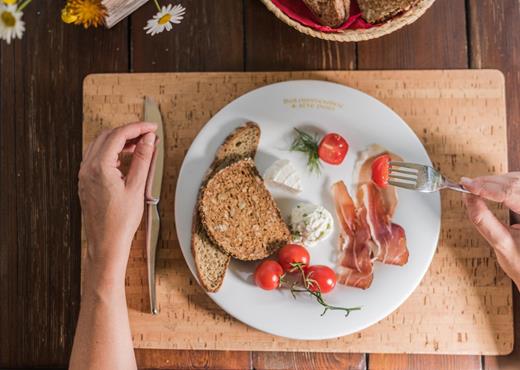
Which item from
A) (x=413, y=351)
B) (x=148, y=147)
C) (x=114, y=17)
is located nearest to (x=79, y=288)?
(x=148, y=147)

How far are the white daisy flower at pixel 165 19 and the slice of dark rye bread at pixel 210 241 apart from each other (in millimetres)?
381

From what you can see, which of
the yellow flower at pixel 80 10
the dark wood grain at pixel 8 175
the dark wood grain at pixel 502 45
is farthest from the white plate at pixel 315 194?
the dark wood grain at pixel 8 175

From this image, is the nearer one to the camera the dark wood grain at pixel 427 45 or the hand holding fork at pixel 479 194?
the hand holding fork at pixel 479 194

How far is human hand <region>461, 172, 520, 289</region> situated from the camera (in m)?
1.47

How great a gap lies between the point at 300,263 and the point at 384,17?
736 mm

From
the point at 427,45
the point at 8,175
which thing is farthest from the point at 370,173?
the point at 8,175

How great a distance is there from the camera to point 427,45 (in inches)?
65.7

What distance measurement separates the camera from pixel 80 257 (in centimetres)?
169

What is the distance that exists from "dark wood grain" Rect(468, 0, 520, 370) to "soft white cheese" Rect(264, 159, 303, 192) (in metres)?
0.68

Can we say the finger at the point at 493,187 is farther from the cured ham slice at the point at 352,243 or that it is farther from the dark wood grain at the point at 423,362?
the dark wood grain at the point at 423,362

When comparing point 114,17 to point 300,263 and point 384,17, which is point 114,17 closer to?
point 384,17

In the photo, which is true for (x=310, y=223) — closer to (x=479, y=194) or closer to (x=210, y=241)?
(x=210, y=241)

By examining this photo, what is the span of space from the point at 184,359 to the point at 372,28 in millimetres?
1166

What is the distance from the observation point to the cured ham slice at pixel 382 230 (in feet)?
5.15
